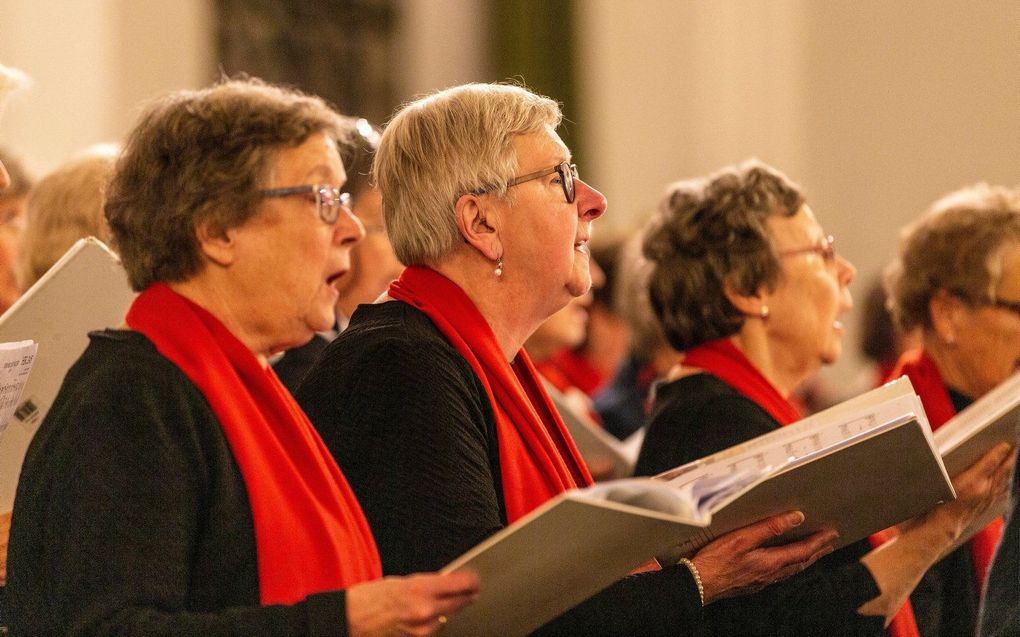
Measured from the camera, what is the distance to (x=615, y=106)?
916 centimetres

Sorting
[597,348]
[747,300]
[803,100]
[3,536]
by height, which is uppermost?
[747,300]

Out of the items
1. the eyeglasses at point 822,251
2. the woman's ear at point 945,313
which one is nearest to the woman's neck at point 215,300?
the eyeglasses at point 822,251

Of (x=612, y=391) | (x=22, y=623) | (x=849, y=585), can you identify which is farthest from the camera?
(x=612, y=391)

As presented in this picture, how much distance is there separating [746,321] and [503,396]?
3.19 feet

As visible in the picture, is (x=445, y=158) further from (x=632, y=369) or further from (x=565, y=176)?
(x=632, y=369)

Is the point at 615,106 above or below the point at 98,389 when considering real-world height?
below

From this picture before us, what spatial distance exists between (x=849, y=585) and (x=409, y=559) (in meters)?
1.05

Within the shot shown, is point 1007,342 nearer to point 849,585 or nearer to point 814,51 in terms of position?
point 849,585

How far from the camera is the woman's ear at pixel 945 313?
11.4ft

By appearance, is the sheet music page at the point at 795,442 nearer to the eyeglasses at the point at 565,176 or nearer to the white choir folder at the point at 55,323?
the eyeglasses at the point at 565,176

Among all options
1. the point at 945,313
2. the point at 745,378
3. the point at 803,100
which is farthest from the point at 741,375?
the point at 803,100

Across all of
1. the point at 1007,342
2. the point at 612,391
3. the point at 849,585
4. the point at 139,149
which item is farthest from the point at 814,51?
the point at 139,149

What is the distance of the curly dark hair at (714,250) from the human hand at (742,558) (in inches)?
35.2

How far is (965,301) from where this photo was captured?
345cm
